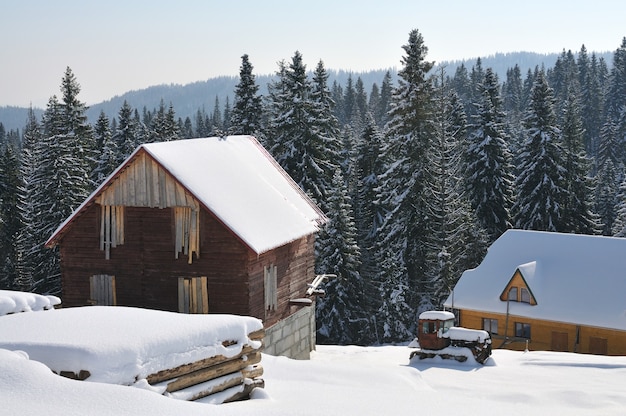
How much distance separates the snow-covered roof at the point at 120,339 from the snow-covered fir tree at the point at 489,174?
130 feet

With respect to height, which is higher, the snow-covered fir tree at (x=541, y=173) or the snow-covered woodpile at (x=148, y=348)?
the snow-covered fir tree at (x=541, y=173)

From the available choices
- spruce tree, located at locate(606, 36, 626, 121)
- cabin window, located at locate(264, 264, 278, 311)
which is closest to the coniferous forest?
cabin window, located at locate(264, 264, 278, 311)

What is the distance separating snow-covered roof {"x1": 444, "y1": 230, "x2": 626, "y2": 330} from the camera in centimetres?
3033

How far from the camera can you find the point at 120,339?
9.04m

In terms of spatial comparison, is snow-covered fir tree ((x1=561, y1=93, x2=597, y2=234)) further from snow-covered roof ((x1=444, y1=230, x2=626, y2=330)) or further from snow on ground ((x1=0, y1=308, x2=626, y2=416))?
snow on ground ((x1=0, y1=308, x2=626, y2=416))

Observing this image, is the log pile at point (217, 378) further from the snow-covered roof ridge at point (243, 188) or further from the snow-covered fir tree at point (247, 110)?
the snow-covered fir tree at point (247, 110)

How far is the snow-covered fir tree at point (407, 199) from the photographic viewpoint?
41.2 metres

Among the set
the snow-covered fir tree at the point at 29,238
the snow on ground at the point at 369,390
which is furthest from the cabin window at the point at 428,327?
the snow-covered fir tree at the point at 29,238

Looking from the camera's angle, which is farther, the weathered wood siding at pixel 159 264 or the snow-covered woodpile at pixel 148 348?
the weathered wood siding at pixel 159 264

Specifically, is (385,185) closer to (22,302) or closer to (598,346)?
(598,346)

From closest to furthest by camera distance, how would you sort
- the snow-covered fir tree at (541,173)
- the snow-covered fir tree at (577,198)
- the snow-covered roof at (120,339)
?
the snow-covered roof at (120,339)
the snow-covered fir tree at (541,173)
the snow-covered fir tree at (577,198)

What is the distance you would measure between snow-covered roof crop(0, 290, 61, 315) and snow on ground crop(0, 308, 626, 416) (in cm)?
115

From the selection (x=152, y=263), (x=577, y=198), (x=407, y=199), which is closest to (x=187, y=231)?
(x=152, y=263)

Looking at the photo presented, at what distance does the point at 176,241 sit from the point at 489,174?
110 ft
